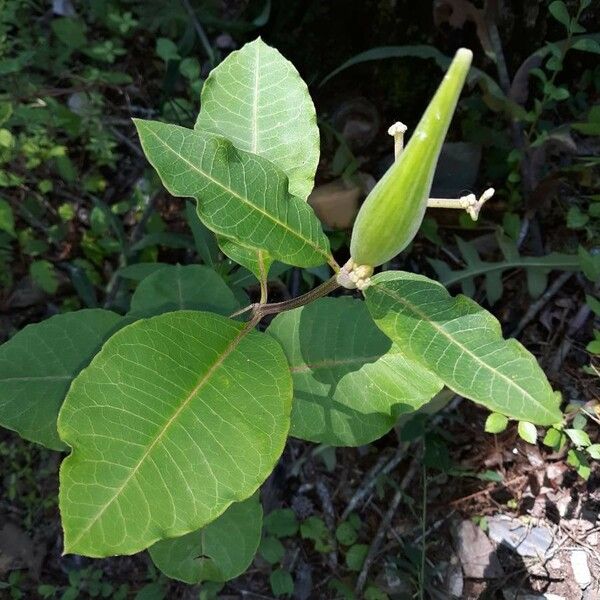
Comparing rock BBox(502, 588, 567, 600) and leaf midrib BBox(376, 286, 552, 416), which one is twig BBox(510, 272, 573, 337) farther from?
leaf midrib BBox(376, 286, 552, 416)

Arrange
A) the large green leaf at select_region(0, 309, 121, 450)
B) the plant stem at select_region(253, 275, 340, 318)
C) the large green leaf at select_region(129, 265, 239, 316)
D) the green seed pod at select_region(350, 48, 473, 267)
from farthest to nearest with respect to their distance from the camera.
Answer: the large green leaf at select_region(129, 265, 239, 316) < the large green leaf at select_region(0, 309, 121, 450) < the plant stem at select_region(253, 275, 340, 318) < the green seed pod at select_region(350, 48, 473, 267)

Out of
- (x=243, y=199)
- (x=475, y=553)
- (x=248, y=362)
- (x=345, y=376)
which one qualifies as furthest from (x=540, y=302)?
(x=243, y=199)

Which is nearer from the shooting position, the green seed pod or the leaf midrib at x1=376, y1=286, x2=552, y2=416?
the green seed pod

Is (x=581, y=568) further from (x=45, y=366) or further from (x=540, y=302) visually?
(x=45, y=366)

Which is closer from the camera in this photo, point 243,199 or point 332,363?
point 243,199

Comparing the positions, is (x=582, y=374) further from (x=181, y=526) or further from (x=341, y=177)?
(x=181, y=526)

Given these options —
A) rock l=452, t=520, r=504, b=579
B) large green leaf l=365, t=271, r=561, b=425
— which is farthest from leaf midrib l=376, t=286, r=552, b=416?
rock l=452, t=520, r=504, b=579

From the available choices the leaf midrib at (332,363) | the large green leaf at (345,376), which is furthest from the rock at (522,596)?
the leaf midrib at (332,363)
